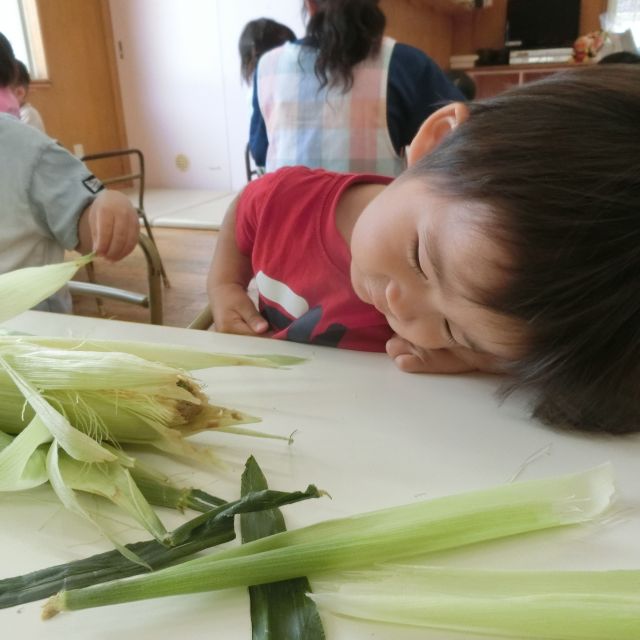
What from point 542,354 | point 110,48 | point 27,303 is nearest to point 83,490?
point 27,303

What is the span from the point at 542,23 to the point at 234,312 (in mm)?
4571

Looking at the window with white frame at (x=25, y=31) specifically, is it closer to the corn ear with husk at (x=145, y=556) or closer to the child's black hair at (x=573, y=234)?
the child's black hair at (x=573, y=234)

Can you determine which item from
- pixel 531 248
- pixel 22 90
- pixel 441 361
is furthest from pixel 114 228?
pixel 22 90

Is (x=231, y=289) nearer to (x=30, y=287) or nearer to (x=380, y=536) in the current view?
(x=30, y=287)

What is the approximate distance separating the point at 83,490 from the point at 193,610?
13cm

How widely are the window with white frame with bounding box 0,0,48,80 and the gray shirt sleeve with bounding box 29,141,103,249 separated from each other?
3268 millimetres

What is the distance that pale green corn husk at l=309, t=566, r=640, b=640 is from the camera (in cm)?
32

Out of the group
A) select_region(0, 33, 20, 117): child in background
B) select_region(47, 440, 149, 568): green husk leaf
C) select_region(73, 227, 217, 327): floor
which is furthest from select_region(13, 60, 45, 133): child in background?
select_region(47, 440, 149, 568): green husk leaf

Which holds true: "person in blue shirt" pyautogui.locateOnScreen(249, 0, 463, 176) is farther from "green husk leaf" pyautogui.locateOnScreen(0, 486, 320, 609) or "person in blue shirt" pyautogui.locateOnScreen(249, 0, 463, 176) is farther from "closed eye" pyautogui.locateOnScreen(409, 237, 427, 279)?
"green husk leaf" pyautogui.locateOnScreen(0, 486, 320, 609)

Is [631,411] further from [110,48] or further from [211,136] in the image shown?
[110,48]

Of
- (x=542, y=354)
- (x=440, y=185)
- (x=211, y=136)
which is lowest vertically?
(x=211, y=136)

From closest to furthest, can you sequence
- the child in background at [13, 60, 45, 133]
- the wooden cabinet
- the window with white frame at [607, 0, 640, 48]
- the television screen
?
the child in background at [13, 60, 45, 133] < the wooden cabinet < the window with white frame at [607, 0, 640, 48] < the television screen

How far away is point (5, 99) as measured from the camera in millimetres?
1923

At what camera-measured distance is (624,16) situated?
4.48 metres
